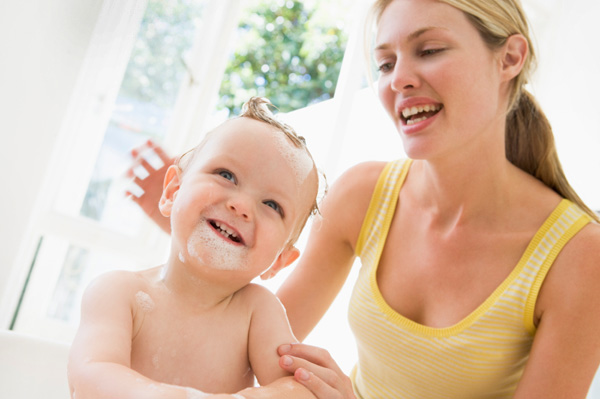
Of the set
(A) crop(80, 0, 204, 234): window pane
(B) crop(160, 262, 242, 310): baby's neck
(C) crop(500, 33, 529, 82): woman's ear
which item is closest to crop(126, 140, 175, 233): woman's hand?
(B) crop(160, 262, 242, 310): baby's neck

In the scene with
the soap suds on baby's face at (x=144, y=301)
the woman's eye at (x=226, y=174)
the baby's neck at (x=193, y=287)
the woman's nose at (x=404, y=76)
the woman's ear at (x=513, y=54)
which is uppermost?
the woman's ear at (x=513, y=54)

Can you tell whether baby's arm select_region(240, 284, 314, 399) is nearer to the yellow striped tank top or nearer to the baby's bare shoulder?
the baby's bare shoulder

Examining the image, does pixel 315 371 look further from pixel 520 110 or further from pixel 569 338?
pixel 520 110

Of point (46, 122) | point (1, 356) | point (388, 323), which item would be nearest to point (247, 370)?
point (388, 323)

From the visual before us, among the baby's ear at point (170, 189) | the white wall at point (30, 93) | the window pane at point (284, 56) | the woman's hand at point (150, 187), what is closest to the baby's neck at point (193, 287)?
the baby's ear at point (170, 189)

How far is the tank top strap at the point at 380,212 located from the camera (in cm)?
126

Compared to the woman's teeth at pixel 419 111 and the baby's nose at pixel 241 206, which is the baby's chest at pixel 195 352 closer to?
the baby's nose at pixel 241 206

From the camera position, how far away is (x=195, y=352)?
0.79m

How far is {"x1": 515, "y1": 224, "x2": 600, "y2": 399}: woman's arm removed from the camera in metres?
0.98

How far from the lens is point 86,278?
2.21 m

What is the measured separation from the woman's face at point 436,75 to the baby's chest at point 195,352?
507 mm

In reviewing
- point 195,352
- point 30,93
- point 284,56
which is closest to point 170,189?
point 195,352

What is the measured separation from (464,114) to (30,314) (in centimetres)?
153

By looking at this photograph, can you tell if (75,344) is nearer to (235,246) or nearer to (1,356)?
(235,246)
